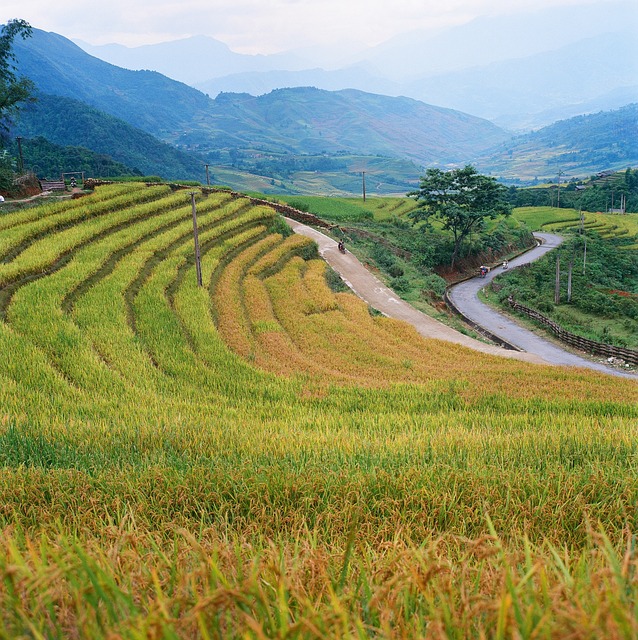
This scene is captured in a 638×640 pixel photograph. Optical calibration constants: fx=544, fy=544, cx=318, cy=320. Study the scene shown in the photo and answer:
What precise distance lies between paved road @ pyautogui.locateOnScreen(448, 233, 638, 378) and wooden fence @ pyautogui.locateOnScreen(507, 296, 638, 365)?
57 centimetres

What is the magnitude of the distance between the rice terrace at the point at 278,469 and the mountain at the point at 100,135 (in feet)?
294

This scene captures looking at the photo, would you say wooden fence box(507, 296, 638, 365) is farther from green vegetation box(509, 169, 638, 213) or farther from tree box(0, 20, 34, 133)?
green vegetation box(509, 169, 638, 213)

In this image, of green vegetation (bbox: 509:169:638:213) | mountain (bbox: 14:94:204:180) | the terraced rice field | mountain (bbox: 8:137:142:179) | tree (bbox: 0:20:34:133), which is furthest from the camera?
mountain (bbox: 14:94:204:180)

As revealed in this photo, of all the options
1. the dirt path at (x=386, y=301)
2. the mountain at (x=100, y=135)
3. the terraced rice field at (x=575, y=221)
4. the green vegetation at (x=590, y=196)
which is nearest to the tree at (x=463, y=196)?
the dirt path at (x=386, y=301)

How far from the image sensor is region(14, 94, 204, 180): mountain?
100 m

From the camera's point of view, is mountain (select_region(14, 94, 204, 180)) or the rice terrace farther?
mountain (select_region(14, 94, 204, 180))

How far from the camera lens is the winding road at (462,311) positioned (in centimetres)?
1738

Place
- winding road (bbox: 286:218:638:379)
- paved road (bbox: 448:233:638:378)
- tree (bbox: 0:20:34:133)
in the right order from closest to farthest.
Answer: winding road (bbox: 286:218:638:379) < paved road (bbox: 448:233:638:378) < tree (bbox: 0:20:34:133)

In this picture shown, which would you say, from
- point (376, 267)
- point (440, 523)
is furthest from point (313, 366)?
point (376, 267)

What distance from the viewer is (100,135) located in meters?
103

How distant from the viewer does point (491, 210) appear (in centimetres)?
3541

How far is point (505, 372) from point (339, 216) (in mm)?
31248

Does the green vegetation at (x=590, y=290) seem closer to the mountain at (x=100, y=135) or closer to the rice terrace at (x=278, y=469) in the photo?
the rice terrace at (x=278, y=469)

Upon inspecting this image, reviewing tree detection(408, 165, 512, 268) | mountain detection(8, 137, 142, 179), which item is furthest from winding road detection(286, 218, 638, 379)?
mountain detection(8, 137, 142, 179)
